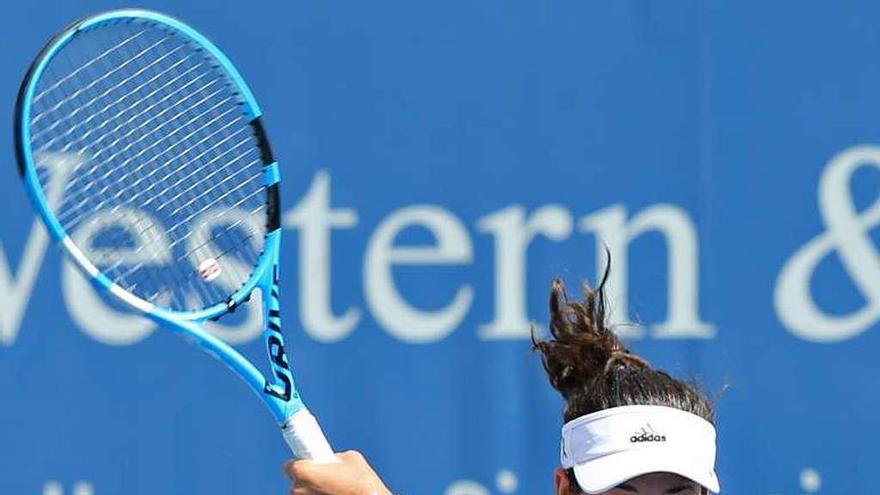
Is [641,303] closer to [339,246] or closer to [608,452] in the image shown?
[339,246]

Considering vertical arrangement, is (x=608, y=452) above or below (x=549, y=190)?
below

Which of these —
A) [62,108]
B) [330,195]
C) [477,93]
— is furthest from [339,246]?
[62,108]

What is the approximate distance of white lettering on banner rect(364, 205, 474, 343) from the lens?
3537 mm

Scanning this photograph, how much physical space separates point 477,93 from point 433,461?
2.36 feet

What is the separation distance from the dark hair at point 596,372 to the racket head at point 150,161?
54cm

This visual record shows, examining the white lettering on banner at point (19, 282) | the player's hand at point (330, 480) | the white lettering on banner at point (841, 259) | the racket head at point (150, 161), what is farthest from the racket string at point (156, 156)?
the white lettering on banner at point (841, 259)

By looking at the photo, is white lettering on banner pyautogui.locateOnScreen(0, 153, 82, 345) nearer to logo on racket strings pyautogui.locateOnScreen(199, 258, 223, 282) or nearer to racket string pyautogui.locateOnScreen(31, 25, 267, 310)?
racket string pyautogui.locateOnScreen(31, 25, 267, 310)

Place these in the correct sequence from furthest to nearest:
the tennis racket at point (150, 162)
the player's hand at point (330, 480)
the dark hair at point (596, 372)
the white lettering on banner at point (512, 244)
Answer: the white lettering on banner at point (512, 244) < the tennis racket at point (150, 162) < the dark hair at point (596, 372) < the player's hand at point (330, 480)

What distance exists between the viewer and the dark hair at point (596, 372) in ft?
7.70

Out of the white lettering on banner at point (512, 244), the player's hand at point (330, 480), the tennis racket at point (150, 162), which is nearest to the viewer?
the player's hand at point (330, 480)

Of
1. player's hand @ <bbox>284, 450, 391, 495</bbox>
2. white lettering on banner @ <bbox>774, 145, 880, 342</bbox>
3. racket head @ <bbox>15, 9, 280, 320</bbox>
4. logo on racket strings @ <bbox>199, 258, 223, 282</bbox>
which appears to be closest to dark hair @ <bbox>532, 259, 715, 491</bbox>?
player's hand @ <bbox>284, 450, 391, 495</bbox>

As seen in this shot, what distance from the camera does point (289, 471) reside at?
2146mm

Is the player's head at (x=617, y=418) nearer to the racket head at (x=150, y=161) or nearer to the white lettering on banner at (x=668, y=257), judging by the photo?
the racket head at (x=150, y=161)

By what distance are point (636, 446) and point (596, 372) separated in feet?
0.68
